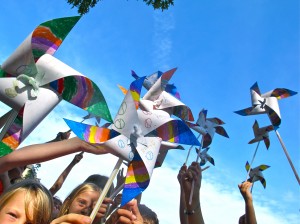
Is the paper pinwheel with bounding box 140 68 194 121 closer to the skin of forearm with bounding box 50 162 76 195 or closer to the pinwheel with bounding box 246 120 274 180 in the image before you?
the skin of forearm with bounding box 50 162 76 195

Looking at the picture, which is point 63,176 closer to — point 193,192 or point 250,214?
point 193,192

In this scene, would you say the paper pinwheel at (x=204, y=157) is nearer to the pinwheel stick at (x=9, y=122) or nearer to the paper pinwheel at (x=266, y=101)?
the paper pinwheel at (x=266, y=101)

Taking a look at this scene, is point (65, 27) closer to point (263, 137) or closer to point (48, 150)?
point (48, 150)

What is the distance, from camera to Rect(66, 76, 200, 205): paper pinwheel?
2629 mm

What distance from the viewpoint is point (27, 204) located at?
2.15m

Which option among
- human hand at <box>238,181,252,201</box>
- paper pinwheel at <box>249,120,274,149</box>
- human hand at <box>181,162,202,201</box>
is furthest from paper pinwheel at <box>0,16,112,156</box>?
paper pinwheel at <box>249,120,274,149</box>

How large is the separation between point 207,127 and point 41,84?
355cm

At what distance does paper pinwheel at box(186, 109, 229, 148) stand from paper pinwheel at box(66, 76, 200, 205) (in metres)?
2.49

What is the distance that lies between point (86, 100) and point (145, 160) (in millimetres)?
583

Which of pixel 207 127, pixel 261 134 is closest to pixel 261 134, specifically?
pixel 261 134

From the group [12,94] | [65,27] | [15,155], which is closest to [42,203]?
[15,155]

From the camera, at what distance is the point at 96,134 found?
2611 mm

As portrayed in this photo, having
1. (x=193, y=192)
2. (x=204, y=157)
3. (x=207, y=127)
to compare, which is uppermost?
(x=207, y=127)

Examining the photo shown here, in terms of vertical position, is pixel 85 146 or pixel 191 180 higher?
pixel 191 180
